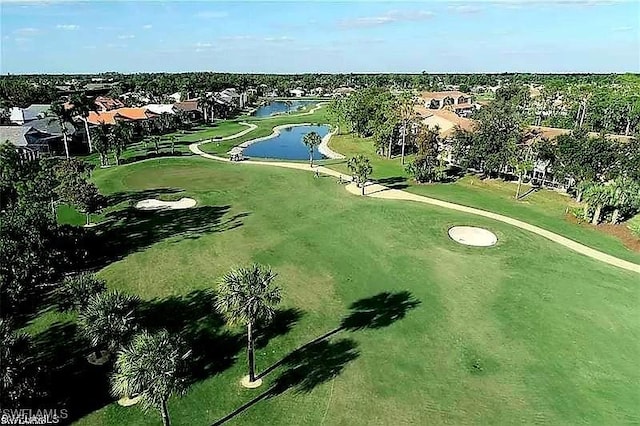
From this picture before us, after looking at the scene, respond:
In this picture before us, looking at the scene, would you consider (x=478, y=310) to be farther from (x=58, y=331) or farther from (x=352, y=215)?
(x=58, y=331)

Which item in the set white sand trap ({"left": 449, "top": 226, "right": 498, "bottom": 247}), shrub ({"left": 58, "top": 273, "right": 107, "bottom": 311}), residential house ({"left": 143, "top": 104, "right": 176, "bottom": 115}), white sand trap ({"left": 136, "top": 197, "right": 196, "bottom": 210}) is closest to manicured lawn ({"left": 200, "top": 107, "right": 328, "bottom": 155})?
residential house ({"left": 143, "top": 104, "right": 176, "bottom": 115})

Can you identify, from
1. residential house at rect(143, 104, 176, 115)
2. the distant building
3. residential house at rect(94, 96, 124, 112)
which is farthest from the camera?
the distant building

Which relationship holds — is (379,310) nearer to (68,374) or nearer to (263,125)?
(68,374)

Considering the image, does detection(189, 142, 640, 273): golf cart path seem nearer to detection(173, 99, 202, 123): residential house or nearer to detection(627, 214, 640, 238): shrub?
detection(627, 214, 640, 238): shrub

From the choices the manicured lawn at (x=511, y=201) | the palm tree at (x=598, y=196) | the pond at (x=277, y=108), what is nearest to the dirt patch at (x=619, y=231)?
the manicured lawn at (x=511, y=201)

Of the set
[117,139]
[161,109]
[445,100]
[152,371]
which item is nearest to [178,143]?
[117,139]

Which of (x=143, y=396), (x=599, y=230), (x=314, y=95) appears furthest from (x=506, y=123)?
(x=314, y=95)
